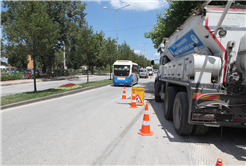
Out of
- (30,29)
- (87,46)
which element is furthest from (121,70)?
→ (30,29)

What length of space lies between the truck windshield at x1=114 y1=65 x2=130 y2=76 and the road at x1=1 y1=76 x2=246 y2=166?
11.7m

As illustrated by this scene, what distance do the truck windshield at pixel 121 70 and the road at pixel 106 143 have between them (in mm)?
11744

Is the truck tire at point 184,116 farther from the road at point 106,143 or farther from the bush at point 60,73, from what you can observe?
the bush at point 60,73

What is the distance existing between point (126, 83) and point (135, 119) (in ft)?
37.3

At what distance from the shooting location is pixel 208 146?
154 inches

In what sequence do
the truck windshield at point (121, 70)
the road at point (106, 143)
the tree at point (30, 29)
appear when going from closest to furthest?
the road at point (106, 143)
the tree at point (30, 29)
the truck windshield at point (121, 70)

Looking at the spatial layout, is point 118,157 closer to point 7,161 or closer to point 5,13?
point 7,161

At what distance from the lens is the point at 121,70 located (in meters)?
17.6

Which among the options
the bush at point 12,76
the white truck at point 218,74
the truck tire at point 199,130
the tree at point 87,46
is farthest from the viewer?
the bush at point 12,76

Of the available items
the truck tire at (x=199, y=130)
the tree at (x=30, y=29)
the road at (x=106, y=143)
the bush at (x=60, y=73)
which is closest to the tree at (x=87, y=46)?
the tree at (x=30, y=29)

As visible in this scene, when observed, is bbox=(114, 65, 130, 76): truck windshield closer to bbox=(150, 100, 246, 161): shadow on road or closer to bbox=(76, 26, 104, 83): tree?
bbox=(76, 26, 104, 83): tree

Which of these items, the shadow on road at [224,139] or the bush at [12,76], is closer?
the shadow on road at [224,139]

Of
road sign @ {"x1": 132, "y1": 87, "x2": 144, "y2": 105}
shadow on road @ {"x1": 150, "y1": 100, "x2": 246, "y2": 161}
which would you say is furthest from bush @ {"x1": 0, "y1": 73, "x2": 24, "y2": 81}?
shadow on road @ {"x1": 150, "y1": 100, "x2": 246, "y2": 161}

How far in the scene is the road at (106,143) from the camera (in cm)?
326
